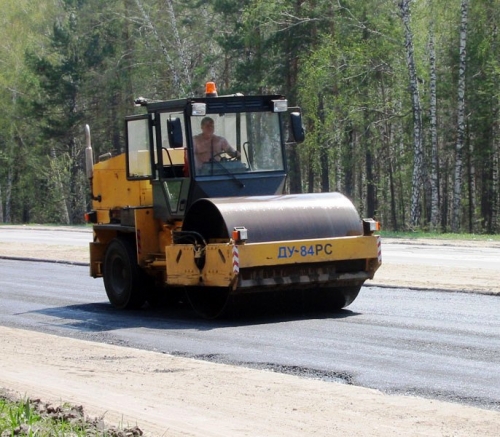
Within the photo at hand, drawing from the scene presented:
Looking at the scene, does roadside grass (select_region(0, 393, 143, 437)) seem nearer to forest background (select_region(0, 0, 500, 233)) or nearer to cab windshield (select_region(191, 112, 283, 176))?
cab windshield (select_region(191, 112, 283, 176))

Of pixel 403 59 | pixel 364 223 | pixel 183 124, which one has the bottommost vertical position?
pixel 364 223

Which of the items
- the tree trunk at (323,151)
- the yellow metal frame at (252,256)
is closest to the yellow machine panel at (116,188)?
the yellow metal frame at (252,256)

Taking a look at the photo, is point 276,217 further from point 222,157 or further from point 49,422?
point 49,422

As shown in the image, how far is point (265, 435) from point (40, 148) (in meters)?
60.7

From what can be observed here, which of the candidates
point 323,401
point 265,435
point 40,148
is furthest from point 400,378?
point 40,148

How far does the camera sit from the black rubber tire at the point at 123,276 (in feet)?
49.4

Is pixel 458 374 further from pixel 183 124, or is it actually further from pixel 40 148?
pixel 40 148

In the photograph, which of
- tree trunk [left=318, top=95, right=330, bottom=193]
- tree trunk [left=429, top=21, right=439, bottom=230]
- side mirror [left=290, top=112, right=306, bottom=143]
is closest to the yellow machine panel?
side mirror [left=290, top=112, right=306, bottom=143]

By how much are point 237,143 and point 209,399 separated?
658 cm

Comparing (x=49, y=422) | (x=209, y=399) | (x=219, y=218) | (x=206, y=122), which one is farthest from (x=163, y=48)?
(x=49, y=422)

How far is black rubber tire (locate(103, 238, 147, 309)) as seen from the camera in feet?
49.4

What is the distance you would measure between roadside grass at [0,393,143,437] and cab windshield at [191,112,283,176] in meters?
6.69

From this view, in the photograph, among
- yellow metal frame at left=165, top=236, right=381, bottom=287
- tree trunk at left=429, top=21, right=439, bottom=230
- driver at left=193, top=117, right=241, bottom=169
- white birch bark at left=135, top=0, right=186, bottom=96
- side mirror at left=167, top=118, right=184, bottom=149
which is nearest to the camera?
yellow metal frame at left=165, top=236, right=381, bottom=287

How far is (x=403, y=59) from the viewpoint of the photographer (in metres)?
41.3
